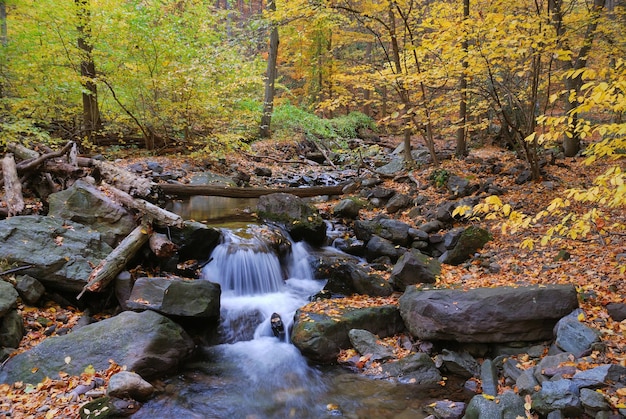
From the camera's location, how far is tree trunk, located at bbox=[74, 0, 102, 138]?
38.2ft

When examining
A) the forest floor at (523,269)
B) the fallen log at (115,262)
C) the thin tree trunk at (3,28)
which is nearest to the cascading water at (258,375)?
the forest floor at (523,269)

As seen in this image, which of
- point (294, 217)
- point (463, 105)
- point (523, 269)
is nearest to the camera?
point (523, 269)

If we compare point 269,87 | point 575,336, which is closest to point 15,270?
point 575,336

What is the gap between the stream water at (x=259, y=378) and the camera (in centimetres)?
482

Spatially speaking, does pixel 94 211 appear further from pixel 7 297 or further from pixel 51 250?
pixel 7 297

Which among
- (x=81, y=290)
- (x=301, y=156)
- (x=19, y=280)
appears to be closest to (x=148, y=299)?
(x=81, y=290)

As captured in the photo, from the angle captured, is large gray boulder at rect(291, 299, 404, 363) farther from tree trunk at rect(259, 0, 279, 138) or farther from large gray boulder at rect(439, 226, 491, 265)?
tree trunk at rect(259, 0, 279, 138)

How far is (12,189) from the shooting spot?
24.4ft

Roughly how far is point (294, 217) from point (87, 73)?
28.3 ft

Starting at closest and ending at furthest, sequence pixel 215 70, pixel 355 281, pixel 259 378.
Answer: pixel 259 378, pixel 355 281, pixel 215 70

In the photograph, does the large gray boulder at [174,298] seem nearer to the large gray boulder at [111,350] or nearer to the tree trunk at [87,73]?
the large gray boulder at [111,350]

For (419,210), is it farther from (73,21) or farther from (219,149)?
(73,21)

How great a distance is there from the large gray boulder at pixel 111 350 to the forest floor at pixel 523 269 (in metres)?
0.16

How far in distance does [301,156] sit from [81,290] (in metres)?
14.1
